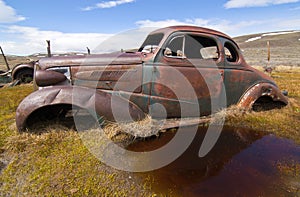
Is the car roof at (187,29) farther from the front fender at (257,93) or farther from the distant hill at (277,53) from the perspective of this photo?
the distant hill at (277,53)

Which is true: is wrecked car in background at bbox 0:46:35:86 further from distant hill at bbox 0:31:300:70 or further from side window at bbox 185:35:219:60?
side window at bbox 185:35:219:60

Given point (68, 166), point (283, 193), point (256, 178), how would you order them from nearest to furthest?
1. point (283, 193)
2. point (256, 178)
3. point (68, 166)

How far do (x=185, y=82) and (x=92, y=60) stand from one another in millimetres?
1654

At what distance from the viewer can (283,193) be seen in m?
2.03

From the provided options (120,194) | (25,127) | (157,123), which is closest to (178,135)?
(157,123)

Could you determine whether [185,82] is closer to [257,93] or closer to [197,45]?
[197,45]

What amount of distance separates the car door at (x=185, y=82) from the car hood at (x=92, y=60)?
43 centimetres

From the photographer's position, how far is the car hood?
131 inches

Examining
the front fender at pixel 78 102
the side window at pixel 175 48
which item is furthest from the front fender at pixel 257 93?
the front fender at pixel 78 102

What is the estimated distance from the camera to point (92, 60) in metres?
3.33

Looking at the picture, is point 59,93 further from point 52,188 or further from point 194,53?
point 194,53

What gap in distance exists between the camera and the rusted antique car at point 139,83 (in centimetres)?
297

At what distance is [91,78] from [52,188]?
178cm

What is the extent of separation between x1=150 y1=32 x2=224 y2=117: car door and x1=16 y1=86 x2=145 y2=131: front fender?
0.54 m
